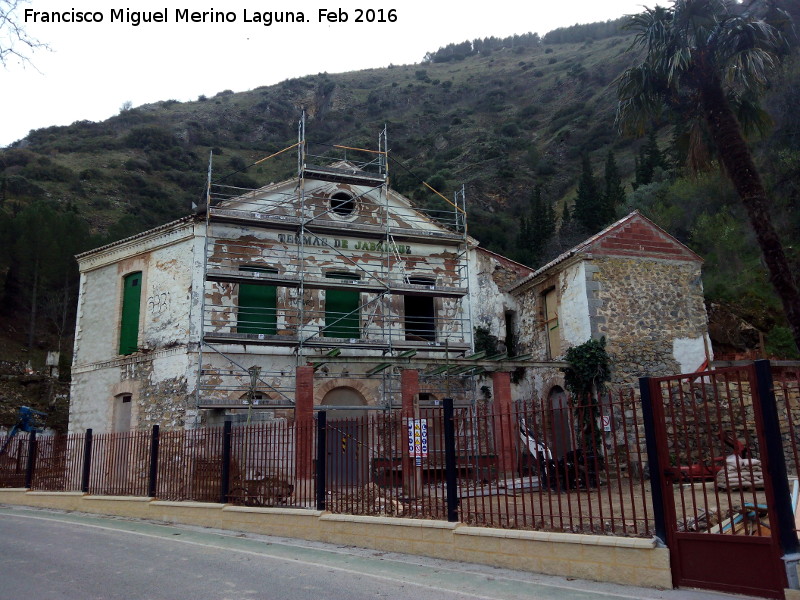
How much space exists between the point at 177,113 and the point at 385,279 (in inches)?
2598

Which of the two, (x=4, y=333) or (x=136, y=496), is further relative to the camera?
(x=4, y=333)

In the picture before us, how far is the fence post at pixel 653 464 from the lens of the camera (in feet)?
22.7

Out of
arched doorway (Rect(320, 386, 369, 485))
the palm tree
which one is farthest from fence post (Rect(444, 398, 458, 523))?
the palm tree

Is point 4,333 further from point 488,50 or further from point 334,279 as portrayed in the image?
point 488,50

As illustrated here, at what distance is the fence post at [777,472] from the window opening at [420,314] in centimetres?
1610

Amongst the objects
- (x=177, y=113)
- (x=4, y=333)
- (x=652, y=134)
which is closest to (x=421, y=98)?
(x=177, y=113)

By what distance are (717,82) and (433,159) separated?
2080 inches

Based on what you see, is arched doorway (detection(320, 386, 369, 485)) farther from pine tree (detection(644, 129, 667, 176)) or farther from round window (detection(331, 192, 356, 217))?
pine tree (detection(644, 129, 667, 176))

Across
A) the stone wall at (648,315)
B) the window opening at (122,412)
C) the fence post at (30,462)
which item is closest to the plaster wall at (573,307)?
the stone wall at (648,315)

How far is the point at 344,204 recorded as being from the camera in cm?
2194

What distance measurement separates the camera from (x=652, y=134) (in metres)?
44.9

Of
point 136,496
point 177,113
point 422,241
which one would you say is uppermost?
point 177,113

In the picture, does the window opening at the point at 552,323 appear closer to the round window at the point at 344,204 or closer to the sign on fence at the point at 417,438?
the round window at the point at 344,204

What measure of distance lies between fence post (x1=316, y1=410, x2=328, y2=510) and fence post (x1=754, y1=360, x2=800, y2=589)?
6.86 metres
